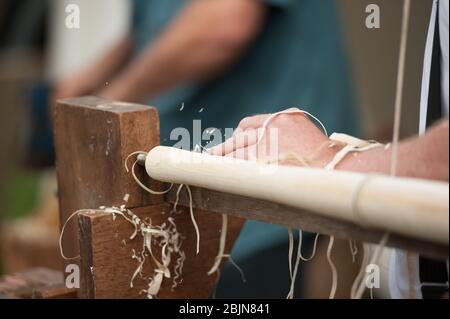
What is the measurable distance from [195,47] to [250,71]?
6.4 inches

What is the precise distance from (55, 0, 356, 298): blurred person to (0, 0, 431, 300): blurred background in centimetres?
4

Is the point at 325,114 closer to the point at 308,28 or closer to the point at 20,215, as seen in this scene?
the point at 308,28

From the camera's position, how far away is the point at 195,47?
187 cm

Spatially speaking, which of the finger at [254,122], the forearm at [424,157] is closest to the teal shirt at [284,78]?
the finger at [254,122]

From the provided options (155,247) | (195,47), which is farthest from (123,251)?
(195,47)

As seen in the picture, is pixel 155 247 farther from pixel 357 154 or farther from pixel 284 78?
pixel 284 78

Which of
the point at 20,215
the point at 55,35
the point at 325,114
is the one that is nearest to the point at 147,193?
the point at 325,114

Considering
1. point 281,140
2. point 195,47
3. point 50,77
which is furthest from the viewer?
point 50,77

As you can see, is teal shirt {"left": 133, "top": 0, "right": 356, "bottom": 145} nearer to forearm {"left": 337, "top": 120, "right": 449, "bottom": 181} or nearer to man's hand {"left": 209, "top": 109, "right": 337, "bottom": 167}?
man's hand {"left": 209, "top": 109, "right": 337, "bottom": 167}

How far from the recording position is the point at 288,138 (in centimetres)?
73

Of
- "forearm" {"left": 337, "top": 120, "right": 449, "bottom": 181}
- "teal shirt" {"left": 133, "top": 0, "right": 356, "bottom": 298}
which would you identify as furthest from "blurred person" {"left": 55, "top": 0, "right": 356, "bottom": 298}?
"forearm" {"left": 337, "top": 120, "right": 449, "bottom": 181}

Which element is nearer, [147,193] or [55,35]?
[147,193]

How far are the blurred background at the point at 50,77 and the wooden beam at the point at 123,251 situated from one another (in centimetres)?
27

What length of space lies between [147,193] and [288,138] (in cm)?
18
